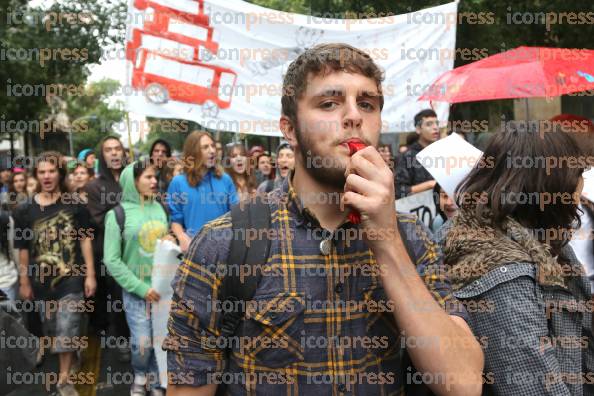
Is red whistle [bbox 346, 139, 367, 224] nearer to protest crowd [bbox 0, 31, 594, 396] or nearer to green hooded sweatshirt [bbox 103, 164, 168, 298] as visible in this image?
protest crowd [bbox 0, 31, 594, 396]

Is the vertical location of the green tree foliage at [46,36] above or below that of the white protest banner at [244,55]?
above

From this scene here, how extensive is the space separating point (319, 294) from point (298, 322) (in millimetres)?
101

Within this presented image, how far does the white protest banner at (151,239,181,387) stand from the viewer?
441cm

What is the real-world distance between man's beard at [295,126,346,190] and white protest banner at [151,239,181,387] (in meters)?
2.90

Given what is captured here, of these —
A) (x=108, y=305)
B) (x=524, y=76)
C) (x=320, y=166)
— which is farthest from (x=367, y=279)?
(x=108, y=305)

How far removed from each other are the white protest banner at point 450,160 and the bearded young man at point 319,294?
1334 millimetres

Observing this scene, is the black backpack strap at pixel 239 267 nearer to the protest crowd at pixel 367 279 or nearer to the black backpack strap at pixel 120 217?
the protest crowd at pixel 367 279

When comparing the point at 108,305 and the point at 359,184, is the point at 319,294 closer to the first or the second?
the point at 359,184

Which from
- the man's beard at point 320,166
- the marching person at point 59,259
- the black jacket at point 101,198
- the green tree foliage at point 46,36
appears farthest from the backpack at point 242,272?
the green tree foliage at point 46,36

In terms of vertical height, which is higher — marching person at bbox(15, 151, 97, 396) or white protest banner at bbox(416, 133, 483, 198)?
white protest banner at bbox(416, 133, 483, 198)

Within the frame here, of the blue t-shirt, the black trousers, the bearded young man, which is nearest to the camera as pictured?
the bearded young man

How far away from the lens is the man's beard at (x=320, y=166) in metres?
1.62

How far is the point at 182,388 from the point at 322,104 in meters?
0.90

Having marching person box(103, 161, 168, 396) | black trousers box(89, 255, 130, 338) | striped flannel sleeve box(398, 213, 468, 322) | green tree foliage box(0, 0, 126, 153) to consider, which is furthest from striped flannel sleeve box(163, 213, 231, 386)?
green tree foliage box(0, 0, 126, 153)
